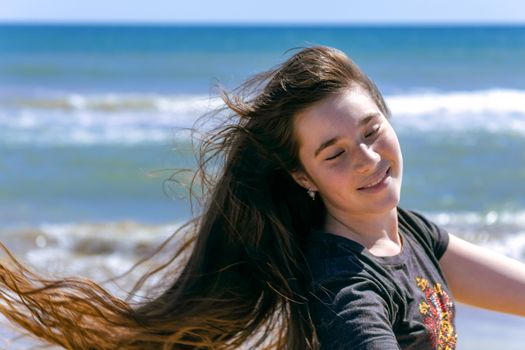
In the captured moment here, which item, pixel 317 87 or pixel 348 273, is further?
pixel 317 87

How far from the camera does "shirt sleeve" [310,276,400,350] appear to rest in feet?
6.80

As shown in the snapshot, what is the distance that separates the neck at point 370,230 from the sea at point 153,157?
560 mm

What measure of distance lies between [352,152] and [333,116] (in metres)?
0.10

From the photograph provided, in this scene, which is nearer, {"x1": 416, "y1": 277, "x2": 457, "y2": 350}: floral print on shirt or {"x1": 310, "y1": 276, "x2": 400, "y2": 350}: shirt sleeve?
{"x1": 310, "y1": 276, "x2": 400, "y2": 350}: shirt sleeve

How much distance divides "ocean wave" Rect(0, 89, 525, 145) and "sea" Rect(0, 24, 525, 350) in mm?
35

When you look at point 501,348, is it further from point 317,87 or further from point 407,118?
point 407,118

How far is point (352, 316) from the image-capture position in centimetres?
212

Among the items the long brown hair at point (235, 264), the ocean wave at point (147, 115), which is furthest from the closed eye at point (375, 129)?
the ocean wave at point (147, 115)

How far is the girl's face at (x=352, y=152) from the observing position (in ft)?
7.71

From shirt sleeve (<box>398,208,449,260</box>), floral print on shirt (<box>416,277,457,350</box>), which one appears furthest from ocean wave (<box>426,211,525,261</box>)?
floral print on shirt (<box>416,277,457,350</box>)

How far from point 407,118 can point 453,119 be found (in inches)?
29.9

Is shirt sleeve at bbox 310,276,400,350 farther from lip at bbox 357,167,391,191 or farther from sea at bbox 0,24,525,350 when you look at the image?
sea at bbox 0,24,525,350

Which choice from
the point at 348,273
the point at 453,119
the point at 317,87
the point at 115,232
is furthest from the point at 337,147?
the point at 453,119

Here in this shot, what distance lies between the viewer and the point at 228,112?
282 cm
